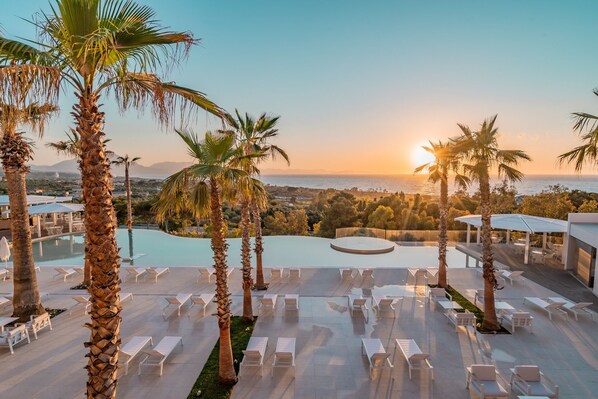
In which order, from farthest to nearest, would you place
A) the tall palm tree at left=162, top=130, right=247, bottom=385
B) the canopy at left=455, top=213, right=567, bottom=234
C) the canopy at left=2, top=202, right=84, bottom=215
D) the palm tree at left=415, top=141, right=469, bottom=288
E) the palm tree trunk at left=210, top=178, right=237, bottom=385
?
the canopy at left=2, top=202, right=84, bottom=215 → the canopy at left=455, top=213, right=567, bottom=234 → the palm tree at left=415, top=141, right=469, bottom=288 → the palm tree trunk at left=210, top=178, right=237, bottom=385 → the tall palm tree at left=162, top=130, right=247, bottom=385

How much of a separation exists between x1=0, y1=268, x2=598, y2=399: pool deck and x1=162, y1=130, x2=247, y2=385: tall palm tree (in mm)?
989

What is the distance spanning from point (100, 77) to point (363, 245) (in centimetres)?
1724

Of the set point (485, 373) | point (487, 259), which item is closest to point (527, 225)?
point (487, 259)

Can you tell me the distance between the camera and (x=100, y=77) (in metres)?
3.38

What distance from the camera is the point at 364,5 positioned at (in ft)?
41.5

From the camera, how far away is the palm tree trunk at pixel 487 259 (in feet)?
28.9

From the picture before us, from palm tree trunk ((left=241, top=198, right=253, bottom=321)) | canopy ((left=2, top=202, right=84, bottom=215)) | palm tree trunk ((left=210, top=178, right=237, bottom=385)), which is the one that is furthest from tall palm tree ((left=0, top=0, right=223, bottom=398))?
canopy ((left=2, top=202, right=84, bottom=215))

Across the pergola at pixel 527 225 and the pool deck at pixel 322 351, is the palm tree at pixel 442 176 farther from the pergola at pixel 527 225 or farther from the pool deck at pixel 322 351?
the pergola at pixel 527 225

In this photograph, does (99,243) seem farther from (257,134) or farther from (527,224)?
(527,224)

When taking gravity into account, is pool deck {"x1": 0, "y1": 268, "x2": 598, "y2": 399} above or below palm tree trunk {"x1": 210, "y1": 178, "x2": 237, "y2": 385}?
below

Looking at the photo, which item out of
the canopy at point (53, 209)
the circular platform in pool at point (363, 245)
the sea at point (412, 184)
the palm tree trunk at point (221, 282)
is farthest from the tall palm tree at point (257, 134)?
the sea at point (412, 184)

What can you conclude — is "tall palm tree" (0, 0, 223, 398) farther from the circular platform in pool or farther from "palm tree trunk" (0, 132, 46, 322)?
the circular platform in pool

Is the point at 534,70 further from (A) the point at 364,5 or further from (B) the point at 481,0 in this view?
(A) the point at 364,5

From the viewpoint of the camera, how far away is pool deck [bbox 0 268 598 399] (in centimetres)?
633
